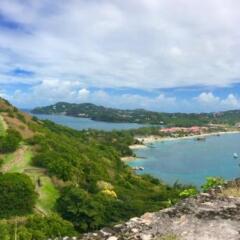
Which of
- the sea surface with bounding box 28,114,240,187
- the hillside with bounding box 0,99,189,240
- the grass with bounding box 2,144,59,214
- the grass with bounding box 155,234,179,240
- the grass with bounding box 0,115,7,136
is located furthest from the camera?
the sea surface with bounding box 28,114,240,187

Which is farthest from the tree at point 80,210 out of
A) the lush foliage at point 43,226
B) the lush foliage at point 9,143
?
the lush foliage at point 9,143

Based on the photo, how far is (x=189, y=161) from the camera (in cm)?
14400

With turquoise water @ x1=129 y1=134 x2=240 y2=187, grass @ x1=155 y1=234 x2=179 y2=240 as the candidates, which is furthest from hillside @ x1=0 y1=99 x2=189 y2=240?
turquoise water @ x1=129 y1=134 x2=240 y2=187

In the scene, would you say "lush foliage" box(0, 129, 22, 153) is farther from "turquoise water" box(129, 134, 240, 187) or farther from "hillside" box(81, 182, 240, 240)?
"hillside" box(81, 182, 240, 240)

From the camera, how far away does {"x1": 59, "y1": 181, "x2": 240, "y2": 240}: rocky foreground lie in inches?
293

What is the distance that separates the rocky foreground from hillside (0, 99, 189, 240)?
2124 cm

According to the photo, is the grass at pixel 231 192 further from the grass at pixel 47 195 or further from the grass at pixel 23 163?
the grass at pixel 23 163

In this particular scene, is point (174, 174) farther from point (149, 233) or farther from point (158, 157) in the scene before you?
point (149, 233)

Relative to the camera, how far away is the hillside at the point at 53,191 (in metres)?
38.4

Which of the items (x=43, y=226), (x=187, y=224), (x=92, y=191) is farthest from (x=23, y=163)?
(x=187, y=224)

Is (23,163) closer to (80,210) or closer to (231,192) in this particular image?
(80,210)

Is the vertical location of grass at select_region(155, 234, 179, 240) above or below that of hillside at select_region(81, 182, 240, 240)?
below

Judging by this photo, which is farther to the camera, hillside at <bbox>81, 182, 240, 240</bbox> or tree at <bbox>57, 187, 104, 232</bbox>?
tree at <bbox>57, 187, 104, 232</bbox>

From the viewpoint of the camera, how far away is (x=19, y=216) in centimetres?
4306
